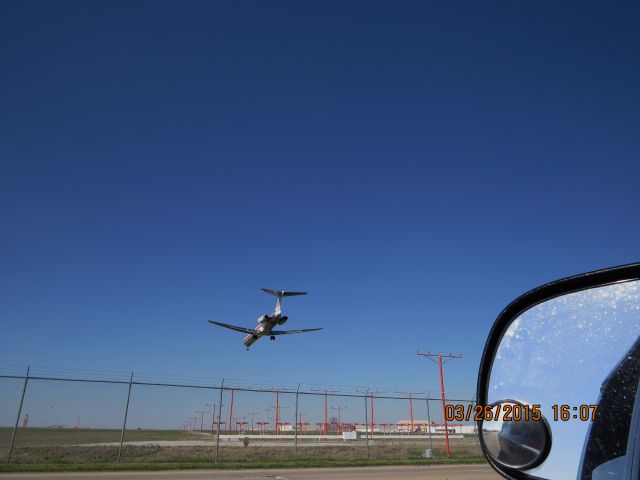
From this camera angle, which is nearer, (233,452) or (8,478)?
(8,478)

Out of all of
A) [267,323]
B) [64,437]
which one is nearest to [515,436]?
[267,323]

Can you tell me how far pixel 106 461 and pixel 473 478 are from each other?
13.3m

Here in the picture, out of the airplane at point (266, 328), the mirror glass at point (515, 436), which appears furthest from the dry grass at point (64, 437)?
the mirror glass at point (515, 436)

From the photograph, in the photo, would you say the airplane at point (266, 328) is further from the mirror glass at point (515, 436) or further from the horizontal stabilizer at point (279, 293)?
the mirror glass at point (515, 436)

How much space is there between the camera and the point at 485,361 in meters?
2.09

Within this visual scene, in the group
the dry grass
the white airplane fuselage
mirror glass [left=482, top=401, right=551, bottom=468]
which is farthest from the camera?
the white airplane fuselage

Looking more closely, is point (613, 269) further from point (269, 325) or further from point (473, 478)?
point (269, 325)

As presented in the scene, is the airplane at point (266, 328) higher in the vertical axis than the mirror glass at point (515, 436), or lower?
higher

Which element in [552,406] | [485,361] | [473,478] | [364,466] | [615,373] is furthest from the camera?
[364,466]

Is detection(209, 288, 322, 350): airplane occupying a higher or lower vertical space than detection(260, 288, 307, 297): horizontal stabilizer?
lower

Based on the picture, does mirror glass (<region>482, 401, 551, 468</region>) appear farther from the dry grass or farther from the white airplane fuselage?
the white airplane fuselage

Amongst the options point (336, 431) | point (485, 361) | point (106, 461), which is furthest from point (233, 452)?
point (336, 431)

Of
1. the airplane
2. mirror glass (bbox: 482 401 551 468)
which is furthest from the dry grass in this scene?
mirror glass (bbox: 482 401 551 468)

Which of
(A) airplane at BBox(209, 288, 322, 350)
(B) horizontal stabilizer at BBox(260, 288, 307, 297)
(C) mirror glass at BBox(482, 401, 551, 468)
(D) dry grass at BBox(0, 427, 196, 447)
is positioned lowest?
(D) dry grass at BBox(0, 427, 196, 447)
